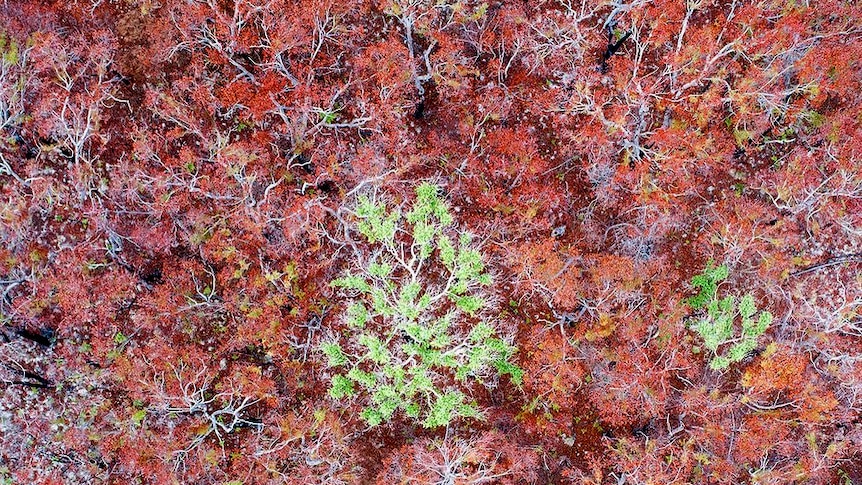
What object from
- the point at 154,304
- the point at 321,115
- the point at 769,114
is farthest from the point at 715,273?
the point at 154,304

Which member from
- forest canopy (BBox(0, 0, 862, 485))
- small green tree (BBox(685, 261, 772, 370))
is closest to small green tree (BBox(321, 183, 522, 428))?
forest canopy (BBox(0, 0, 862, 485))

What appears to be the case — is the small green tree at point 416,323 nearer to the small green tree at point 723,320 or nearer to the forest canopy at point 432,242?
the forest canopy at point 432,242

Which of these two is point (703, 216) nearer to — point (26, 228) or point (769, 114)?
point (769, 114)

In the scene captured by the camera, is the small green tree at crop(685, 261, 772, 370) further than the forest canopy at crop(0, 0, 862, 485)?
Yes

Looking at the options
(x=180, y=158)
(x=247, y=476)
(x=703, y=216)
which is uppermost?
(x=180, y=158)

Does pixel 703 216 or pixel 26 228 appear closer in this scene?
pixel 26 228

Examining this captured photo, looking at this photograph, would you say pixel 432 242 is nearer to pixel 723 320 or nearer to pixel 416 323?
pixel 416 323

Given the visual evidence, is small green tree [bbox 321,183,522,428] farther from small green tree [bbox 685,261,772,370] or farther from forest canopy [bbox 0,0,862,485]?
small green tree [bbox 685,261,772,370]

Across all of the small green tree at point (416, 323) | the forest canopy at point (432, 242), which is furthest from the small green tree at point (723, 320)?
the small green tree at point (416, 323)
